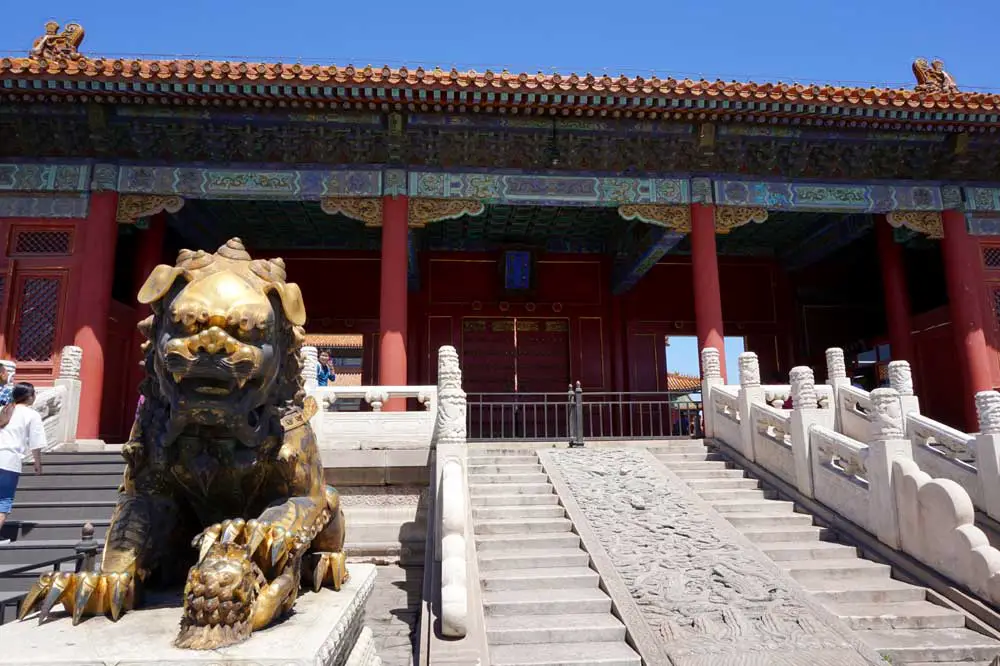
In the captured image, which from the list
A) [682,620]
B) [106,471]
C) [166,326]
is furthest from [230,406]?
[106,471]

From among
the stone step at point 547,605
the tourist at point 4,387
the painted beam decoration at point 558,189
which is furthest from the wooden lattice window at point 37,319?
the stone step at point 547,605

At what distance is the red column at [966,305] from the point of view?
32.6 ft

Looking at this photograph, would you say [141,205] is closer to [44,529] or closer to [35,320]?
[35,320]

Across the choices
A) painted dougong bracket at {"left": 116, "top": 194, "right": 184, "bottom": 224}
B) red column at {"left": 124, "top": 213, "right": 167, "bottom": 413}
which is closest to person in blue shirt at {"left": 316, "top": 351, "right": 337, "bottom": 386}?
painted dougong bracket at {"left": 116, "top": 194, "right": 184, "bottom": 224}

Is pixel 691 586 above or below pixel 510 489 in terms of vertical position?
below

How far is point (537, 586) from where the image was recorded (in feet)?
16.0

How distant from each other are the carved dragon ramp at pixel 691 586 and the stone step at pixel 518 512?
139 millimetres

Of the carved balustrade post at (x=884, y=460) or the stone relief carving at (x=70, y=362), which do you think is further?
the stone relief carving at (x=70, y=362)

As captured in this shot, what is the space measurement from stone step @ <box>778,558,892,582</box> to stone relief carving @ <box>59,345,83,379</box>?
8741 mm

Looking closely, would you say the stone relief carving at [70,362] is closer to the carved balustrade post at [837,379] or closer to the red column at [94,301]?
the red column at [94,301]

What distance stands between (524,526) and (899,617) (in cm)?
299

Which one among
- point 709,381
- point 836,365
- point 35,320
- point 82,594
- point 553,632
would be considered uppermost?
point 35,320

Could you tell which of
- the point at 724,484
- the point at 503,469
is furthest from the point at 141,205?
the point at 724,484

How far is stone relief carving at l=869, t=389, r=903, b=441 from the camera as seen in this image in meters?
5.61
